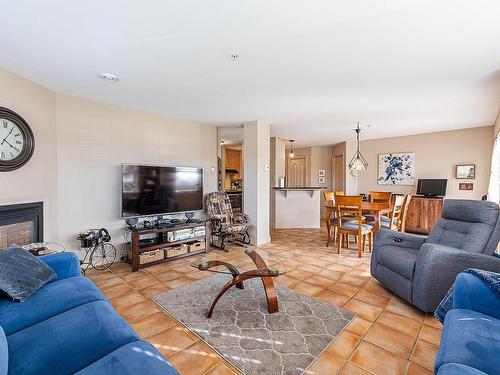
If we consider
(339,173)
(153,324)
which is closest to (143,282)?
(153,324)

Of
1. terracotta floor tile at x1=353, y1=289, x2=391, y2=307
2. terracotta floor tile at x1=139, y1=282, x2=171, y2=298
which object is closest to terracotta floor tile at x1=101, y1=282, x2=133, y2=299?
terracotta floor tile at x1=139, y1=282, x2=171, y2=298

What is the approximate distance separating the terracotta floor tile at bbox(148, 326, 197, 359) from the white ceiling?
2334mm

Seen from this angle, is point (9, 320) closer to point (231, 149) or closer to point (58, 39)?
point (58, 39)

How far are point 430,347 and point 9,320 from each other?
273 centimetres

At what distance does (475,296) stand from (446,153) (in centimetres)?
531

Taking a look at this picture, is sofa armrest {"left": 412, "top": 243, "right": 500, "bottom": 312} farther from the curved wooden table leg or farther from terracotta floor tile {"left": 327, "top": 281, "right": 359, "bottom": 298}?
the curved wooden table leg

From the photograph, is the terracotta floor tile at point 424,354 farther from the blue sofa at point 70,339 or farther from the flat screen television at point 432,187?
the flat screen television at point 432,187

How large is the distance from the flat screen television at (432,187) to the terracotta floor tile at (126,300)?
602cm

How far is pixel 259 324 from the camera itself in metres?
2.07

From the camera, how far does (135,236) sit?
3.33m

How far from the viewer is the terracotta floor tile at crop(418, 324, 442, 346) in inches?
73.5

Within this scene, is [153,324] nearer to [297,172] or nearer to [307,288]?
[307,288]

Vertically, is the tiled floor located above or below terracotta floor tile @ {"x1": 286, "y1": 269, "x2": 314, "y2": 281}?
below

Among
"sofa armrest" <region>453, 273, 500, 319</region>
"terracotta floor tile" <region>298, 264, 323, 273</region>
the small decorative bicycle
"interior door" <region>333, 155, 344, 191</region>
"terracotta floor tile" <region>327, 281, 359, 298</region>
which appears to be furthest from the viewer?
"interior door" <region>333, 155, 344, 191</region>
